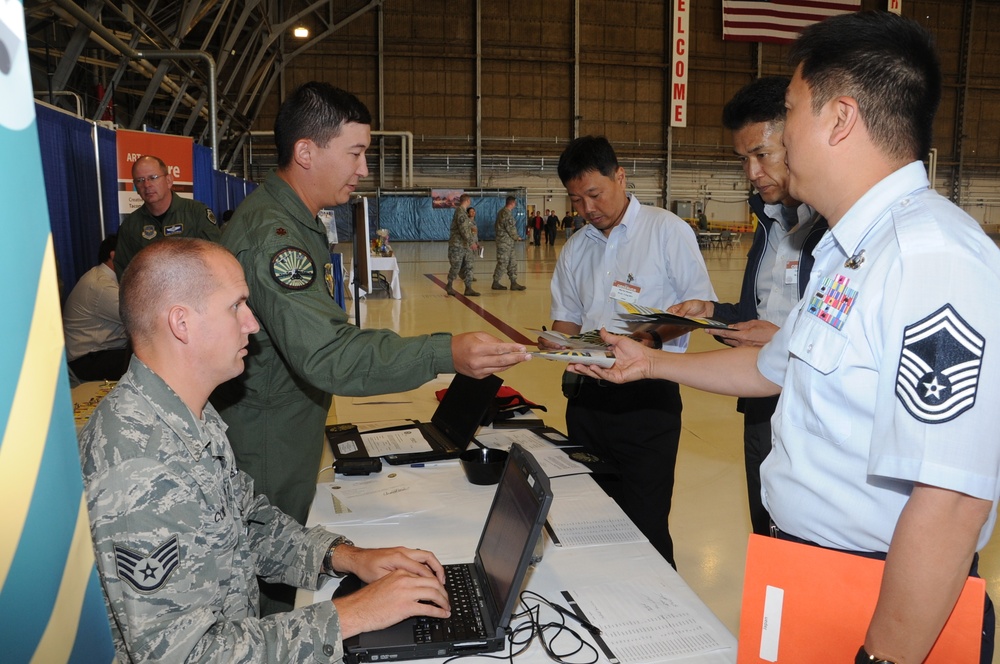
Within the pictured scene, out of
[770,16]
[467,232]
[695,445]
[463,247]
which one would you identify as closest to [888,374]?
[695,445]

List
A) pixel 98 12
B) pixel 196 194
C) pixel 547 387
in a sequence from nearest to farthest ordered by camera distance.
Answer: pixel 547 387
pixel 98 12
pixel 196 194

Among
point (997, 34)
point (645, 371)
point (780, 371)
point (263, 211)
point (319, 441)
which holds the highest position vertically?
point (997, 34)

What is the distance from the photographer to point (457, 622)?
1.30 metres

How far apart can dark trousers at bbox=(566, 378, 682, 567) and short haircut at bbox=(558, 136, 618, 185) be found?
2.66ft

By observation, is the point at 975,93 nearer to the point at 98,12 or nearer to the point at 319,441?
the point at 98,12

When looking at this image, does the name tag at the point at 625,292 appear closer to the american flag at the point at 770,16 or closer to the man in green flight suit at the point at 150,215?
the man in green flight suit at the point at 150,215

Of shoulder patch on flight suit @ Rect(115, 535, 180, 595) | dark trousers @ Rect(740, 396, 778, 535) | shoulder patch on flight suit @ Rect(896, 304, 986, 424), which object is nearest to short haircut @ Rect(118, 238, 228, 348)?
shoulder patch on flight suit @ Rect(115, 535, 180, 595)

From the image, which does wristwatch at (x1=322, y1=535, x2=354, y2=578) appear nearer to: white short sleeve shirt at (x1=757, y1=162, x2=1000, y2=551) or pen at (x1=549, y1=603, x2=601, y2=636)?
pen at (x1=549, y1=603, x2=601, y2=636)

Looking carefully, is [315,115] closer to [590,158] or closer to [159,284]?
[159,284]

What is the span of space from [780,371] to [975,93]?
25.0 meters

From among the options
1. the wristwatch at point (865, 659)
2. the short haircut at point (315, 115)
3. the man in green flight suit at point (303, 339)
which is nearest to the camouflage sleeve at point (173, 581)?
the man in green flight suit at point (303, 339)

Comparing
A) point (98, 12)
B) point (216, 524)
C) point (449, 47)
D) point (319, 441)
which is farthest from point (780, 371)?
point (449, 47)

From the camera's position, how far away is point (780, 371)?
1350 mm

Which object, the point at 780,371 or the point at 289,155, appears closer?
the point at 780,371
